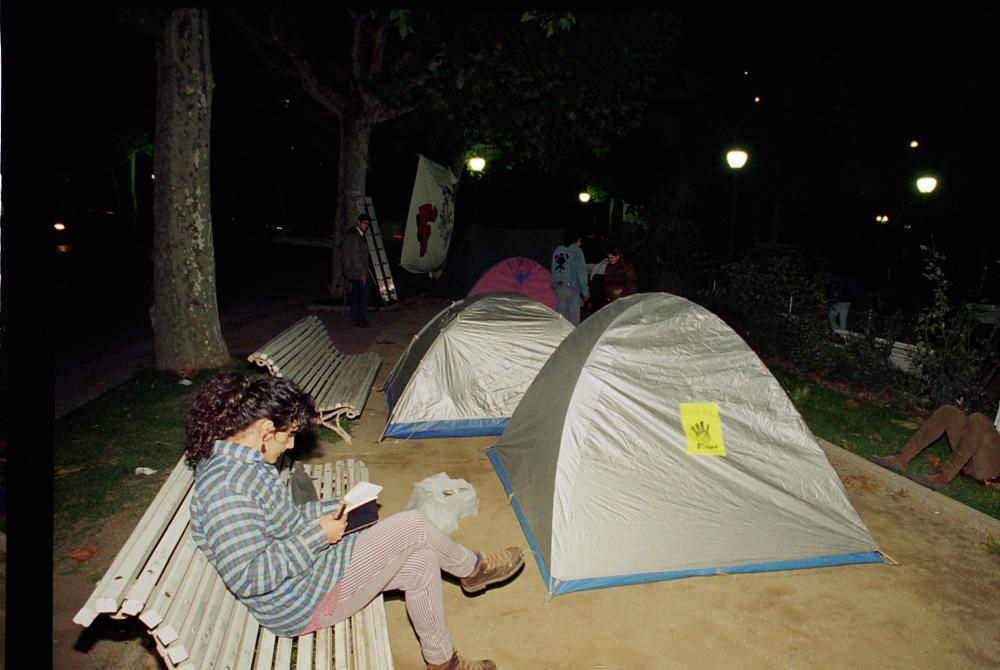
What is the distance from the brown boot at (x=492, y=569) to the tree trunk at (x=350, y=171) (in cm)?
1231

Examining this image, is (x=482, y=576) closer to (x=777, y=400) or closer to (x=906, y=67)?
(x=777, y=400)

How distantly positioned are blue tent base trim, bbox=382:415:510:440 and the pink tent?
6414 millimetres

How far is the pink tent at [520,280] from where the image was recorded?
1301 cm

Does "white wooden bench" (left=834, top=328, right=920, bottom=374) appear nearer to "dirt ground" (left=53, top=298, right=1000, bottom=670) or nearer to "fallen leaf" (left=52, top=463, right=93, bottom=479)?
"dirt ground" (left=53, top=298, right=1000, bottom=670)

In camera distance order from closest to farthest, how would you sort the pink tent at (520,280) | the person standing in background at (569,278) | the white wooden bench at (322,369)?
the white wooden bench at (322,369), the person standing in background at (569,278), the pink tent at (520,280)

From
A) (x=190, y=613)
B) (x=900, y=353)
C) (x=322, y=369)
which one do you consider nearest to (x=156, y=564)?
(x=190, y=613)

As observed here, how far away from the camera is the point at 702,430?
4.42 metres

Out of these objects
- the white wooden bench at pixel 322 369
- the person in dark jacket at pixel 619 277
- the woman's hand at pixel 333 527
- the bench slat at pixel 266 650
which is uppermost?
the person in dark jacket at pixel 619 277

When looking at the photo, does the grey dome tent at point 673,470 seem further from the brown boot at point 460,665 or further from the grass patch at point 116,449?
the grass patch at point 116,449

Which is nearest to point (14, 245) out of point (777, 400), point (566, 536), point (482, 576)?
point (482, 576)

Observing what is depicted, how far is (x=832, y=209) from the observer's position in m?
26.0

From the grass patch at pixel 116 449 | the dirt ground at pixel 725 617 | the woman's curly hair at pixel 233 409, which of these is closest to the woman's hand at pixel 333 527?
the woman's curly hair at pixel 233 409

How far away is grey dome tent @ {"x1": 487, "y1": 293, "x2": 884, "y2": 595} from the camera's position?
4211mm

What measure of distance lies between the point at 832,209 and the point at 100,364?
84.6ft
